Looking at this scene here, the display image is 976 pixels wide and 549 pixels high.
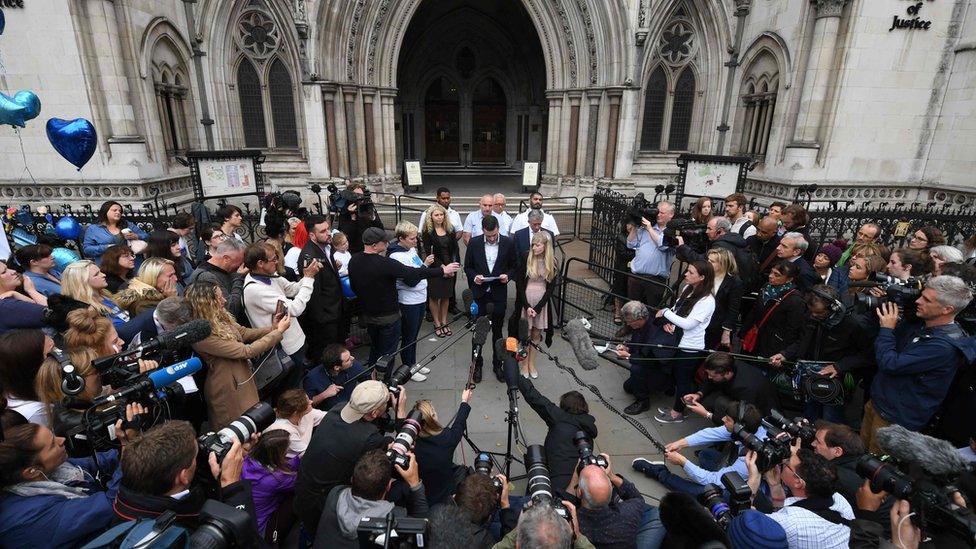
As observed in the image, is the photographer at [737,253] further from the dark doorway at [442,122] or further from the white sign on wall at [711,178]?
the dark doorway at [442,122]

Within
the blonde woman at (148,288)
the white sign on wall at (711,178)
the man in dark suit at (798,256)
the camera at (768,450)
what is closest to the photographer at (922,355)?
the man in dark suit at (798,256)

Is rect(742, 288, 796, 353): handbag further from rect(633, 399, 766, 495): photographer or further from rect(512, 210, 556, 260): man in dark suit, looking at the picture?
rect(512, 210, 556, 260): man in dark suit

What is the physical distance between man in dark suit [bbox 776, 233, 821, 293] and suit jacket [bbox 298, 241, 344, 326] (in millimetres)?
4858

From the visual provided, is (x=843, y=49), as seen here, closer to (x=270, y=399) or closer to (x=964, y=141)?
(x=964, y=141)

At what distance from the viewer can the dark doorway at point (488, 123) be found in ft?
65.1

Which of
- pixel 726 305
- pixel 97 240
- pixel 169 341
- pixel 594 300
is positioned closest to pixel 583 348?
pixel 726 305

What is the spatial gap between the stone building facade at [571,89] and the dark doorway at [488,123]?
133 inches

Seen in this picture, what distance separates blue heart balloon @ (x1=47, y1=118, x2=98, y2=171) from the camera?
23.1 feet

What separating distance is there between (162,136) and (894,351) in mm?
14334

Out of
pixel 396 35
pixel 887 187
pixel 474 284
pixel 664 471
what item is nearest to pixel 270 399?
pixel 474 284

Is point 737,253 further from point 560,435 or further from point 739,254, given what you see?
point 560,435

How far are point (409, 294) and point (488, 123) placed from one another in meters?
16.2

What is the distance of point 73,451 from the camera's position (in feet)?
9.40

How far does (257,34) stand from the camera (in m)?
13.1
